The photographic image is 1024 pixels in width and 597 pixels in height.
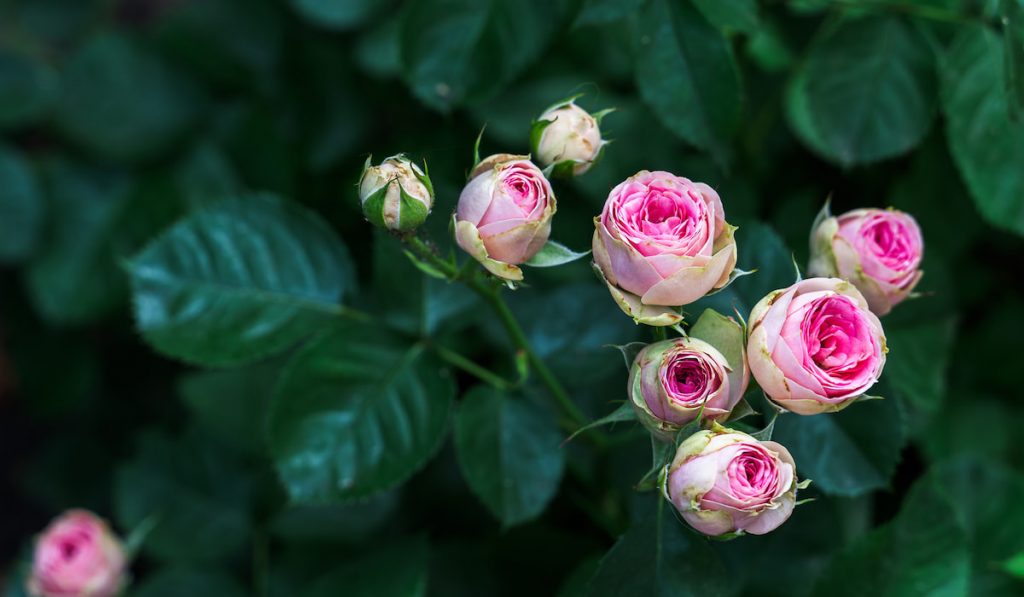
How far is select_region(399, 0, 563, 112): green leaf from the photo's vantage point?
109 cm

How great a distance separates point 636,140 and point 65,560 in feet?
3.38

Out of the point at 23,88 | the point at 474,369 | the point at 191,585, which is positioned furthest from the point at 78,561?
the point at 23,88

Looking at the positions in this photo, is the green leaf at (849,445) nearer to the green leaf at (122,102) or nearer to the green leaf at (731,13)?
the green leaf at (731,13)

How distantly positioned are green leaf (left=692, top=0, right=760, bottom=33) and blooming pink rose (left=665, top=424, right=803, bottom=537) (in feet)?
1.60

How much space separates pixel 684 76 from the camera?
3.32ft

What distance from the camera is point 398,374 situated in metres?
1.04

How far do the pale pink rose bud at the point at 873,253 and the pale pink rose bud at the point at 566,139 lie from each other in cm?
25

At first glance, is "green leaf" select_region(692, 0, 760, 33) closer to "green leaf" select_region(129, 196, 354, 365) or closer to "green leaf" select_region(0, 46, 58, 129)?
"green leaf" select_region(129, 196, 354, 365)

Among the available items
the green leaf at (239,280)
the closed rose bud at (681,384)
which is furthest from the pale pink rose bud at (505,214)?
the green leaf at (239,280)

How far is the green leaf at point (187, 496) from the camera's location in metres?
1.34

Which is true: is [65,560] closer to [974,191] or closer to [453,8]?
[453,8]

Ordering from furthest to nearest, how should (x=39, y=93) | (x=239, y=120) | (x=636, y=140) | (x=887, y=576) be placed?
(x=39, y=93) < (x=239, y=120) < (x=636, y=140) < (x=887, y=576)

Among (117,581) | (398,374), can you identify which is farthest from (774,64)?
(117,581)

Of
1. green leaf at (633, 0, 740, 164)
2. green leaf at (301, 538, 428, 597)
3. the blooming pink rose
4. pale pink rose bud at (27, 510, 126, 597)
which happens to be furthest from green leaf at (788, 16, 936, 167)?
pale pink rose bud at (27, 510, 126, 597)
